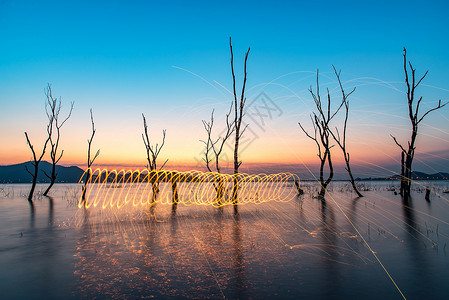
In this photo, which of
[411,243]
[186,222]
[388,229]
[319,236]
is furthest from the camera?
[186,222]

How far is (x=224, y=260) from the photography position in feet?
22.3

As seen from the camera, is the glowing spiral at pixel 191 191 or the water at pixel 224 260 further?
the glowing spiral at pixel 191 191

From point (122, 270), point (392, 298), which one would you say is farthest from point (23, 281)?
point (392, 298)

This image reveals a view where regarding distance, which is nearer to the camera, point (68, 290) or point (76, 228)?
point (68, 290)

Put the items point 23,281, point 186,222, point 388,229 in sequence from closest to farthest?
point 23,281 → point 388,229 → point 186,222

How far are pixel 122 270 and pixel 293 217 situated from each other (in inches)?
361

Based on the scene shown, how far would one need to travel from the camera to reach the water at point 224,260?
5176 millimetres

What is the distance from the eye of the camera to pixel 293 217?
13.6 meters

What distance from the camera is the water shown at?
5176 mm

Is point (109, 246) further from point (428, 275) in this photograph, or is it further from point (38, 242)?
point (428, 275)

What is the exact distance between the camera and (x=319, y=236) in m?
9.47

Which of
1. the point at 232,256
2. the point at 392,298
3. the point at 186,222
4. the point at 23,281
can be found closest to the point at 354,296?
the point at 392,298

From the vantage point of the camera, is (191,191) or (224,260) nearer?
(224,260)

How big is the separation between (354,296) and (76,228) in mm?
9787
